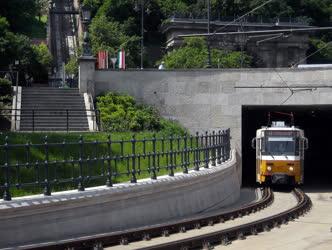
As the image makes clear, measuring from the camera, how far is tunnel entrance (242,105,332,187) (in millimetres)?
49812

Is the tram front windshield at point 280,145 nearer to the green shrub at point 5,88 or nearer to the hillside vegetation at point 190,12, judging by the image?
the green shrub at point 5,88

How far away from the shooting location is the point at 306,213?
1102 inches

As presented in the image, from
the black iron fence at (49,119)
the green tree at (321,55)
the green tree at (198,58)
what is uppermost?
the green tree at (321,55)

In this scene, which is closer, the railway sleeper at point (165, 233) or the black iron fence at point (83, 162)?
the black iron fence at point (83, 162)

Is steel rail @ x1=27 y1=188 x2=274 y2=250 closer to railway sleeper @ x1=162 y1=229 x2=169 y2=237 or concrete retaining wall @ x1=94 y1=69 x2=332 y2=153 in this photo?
railway sleeper @ x1=162 y1=229 x2=169 y2=237

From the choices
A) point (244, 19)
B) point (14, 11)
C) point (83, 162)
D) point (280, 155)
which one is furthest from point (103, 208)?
point (244, 19)

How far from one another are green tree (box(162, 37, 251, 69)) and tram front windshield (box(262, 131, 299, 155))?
78.6 feet

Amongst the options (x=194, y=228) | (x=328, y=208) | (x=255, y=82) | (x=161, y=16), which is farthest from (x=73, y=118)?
(x=161, y=16)

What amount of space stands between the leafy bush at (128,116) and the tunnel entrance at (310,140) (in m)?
6.71

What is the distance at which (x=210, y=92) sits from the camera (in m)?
41.3

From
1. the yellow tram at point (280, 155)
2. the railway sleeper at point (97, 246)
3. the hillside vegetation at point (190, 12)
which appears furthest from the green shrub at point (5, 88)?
the hillside vegetation at point (190, 12)

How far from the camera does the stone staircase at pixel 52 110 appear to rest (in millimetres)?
35719

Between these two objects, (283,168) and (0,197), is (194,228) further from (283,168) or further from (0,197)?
(283,168)

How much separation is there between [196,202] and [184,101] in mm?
17539
